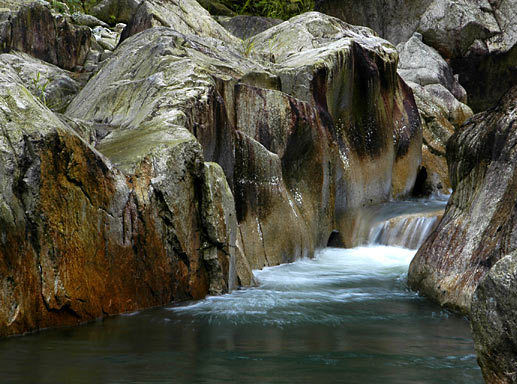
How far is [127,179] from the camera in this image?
18.8 ft

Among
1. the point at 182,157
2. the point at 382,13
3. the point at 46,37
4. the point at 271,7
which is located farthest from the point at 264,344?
the point at 382,13

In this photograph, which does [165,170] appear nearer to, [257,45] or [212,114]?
[212,114]

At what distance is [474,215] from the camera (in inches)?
256

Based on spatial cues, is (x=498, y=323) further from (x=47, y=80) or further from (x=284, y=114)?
(x=47, y=80)

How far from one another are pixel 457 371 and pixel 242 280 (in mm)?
3574

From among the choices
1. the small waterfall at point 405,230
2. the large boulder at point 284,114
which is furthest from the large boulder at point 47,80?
the small waterfall at point 405,230

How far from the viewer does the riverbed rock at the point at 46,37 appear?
12.4m

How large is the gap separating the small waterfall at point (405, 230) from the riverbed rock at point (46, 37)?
7.65 meters

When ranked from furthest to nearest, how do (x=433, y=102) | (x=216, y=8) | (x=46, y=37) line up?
(x=216, y=8)
(x=433, y=102)
(x=46, y=37)

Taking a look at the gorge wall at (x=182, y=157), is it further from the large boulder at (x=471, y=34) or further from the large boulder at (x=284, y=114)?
the large boulder at (x=471, y=34)

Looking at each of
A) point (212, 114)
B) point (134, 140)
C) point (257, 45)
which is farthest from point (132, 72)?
point (257, 45)

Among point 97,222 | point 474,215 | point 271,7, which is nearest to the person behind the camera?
point 97,222

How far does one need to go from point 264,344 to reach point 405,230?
23.8 ft

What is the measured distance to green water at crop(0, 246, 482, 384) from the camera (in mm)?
3779
